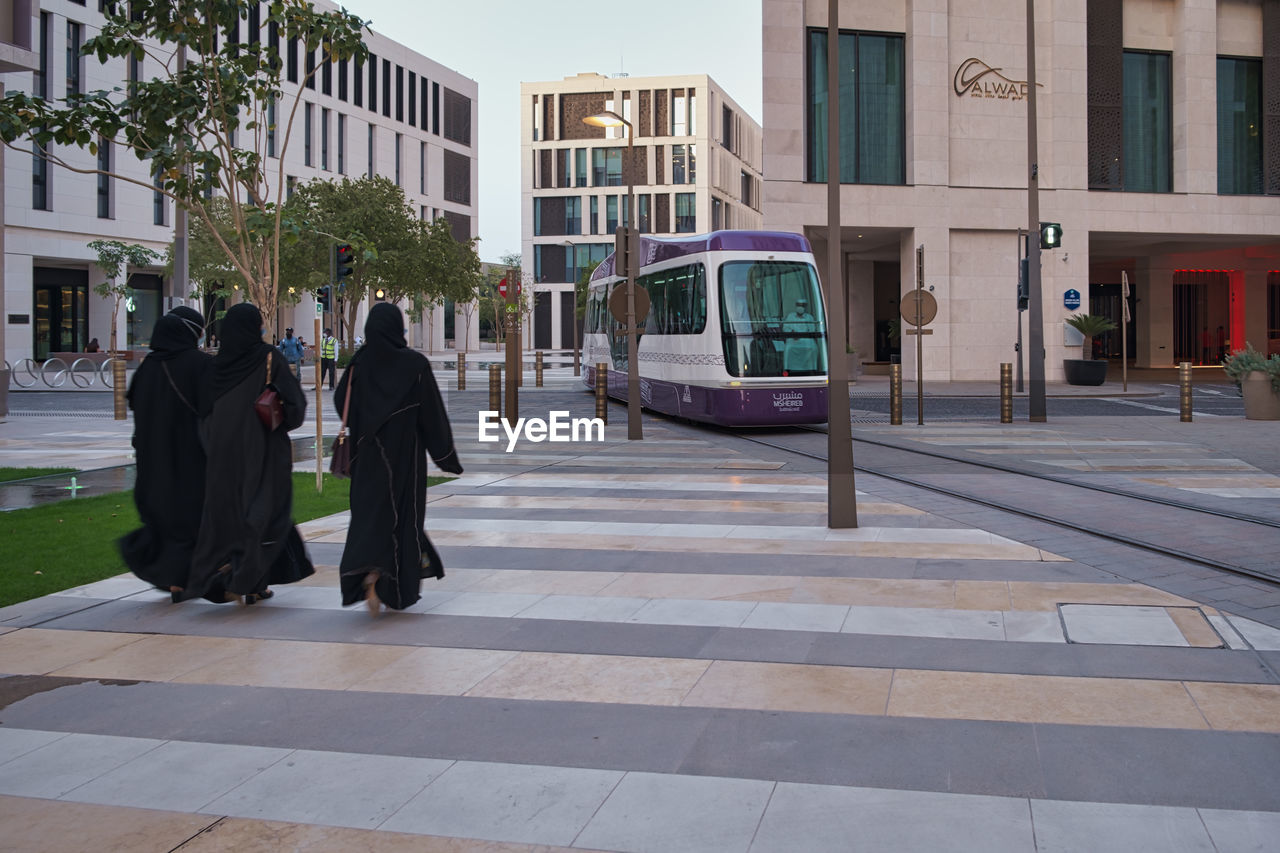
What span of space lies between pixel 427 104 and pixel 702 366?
7470 cm

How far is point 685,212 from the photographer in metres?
97.3

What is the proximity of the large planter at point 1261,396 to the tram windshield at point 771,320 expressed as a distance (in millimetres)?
8230

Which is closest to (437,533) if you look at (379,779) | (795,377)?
(379,779)

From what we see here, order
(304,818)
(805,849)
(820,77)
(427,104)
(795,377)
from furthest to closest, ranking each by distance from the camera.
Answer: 1. (427,104)
2. (820,77)
3. (795,377)
4. (304,818)
5. (805,849)

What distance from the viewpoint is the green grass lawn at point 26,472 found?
13509 mm

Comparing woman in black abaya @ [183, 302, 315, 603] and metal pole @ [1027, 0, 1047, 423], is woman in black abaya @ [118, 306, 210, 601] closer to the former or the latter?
woman in black abaya @ [183, 302, 315, 603]

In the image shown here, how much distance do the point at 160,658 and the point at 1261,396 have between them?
20701 mm

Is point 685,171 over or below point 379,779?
over

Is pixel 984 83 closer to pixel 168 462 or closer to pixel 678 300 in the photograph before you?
pixel 678 300

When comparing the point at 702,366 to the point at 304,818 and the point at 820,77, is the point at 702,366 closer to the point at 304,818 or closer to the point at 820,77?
the point at 304,818

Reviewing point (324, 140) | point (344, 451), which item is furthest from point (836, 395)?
point (324, 140)

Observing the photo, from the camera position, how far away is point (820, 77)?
1480 inches

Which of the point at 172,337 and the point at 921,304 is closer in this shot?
the point at 172,337

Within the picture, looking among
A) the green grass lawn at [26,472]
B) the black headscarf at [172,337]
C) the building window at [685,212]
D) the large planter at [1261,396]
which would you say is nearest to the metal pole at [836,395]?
the black headscarf at [172,337]
